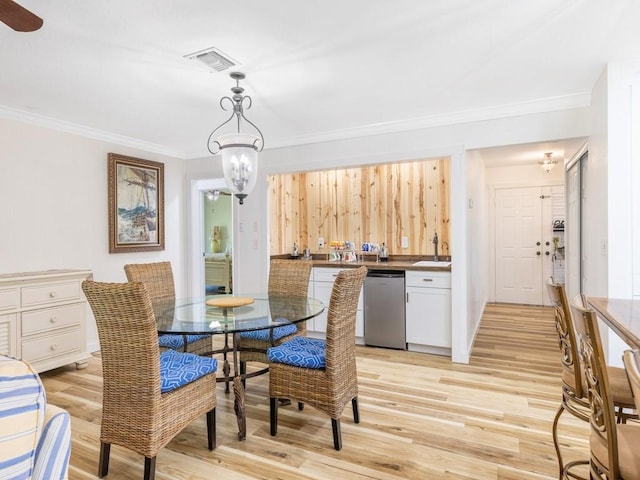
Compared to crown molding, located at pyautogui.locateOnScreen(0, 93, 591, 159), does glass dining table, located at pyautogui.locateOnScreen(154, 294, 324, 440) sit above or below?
below

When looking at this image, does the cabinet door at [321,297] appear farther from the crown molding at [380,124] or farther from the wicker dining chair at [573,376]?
the wicker dining chair at [573,376]

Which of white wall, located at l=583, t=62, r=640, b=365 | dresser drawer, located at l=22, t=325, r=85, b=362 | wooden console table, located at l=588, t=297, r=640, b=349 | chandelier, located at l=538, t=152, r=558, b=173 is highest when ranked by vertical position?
chandelier, located at l=538, t=152, r=558, b=173

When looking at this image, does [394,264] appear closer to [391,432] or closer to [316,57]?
[391,432]

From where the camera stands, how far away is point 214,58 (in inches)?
96.9

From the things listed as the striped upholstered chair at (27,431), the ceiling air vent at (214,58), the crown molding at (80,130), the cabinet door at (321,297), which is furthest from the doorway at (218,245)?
the striped upholstered chair at (27,431)

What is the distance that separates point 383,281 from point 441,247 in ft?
3.46

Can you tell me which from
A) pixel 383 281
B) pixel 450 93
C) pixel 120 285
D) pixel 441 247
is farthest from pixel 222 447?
pixel 441 247

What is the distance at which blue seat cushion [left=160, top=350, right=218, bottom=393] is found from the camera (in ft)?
6.40

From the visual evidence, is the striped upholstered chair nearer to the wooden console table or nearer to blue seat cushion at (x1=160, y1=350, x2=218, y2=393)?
blue seat cushion at (x1=160, y1=350, x2=218, y2=393)

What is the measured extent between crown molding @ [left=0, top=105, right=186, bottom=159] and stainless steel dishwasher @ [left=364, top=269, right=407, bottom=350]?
3089mm

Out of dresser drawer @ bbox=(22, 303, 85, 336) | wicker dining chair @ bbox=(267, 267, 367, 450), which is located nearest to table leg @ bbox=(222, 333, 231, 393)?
wicker dining chair @ bbox=(267, 267, 367, 450)

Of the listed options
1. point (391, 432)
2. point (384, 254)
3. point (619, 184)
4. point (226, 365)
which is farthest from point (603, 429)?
point (384, 254)

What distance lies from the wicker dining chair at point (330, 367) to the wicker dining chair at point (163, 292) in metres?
0.87

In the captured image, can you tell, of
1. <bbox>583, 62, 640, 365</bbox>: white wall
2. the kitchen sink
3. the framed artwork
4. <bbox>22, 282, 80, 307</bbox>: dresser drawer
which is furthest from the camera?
the framed artwork
